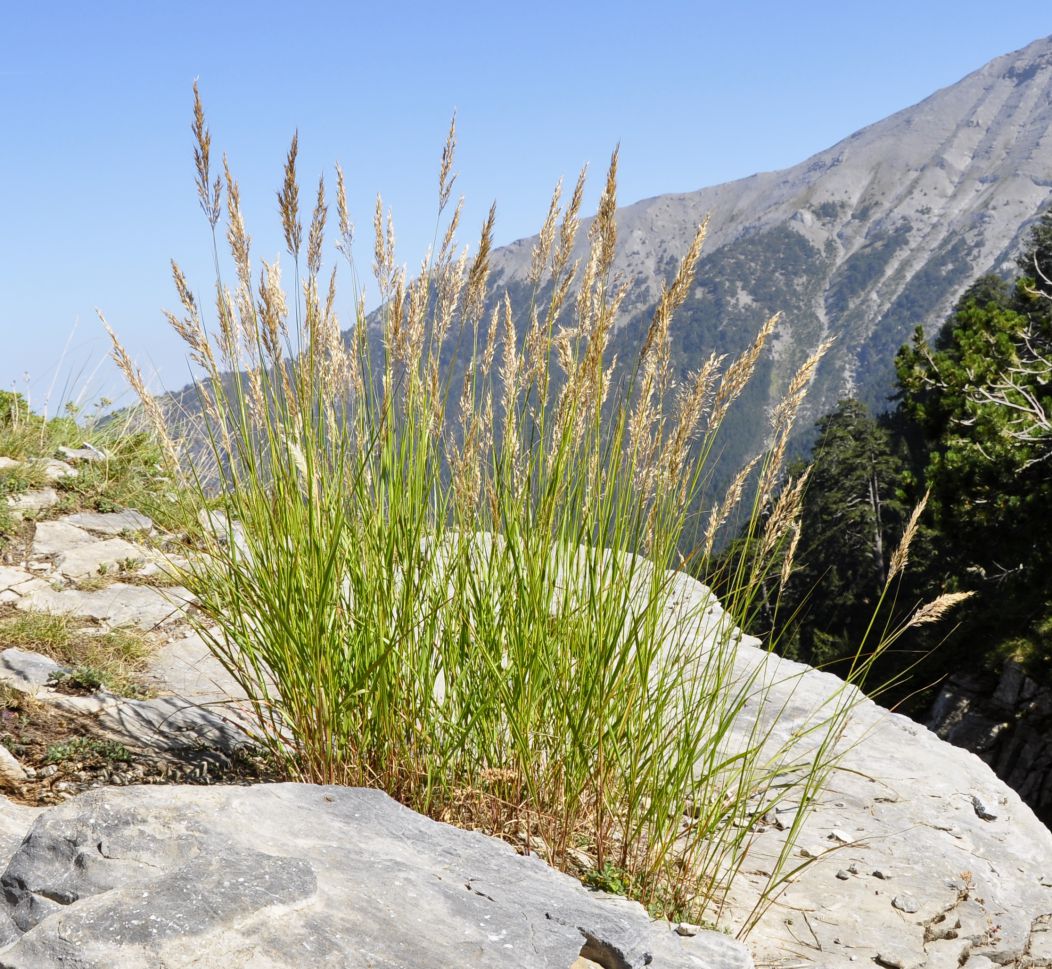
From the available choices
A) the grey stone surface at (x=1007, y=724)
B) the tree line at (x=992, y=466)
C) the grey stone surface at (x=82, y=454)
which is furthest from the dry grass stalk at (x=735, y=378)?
the grey stone surface at (x=1007, y=724)

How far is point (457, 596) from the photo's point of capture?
2.98 m

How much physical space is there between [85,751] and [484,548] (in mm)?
1514

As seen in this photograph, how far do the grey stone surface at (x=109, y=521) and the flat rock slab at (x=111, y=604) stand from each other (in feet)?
3.08

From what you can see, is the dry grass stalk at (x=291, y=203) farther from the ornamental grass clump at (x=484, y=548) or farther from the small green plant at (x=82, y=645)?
the small green plant at (x=82, y=645)

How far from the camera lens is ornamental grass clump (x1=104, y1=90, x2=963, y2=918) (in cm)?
289

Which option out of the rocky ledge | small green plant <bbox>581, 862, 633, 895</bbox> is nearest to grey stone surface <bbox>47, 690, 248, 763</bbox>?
the rocky ledge

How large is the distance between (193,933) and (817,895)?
2597mm

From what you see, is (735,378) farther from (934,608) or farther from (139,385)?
(139,385)

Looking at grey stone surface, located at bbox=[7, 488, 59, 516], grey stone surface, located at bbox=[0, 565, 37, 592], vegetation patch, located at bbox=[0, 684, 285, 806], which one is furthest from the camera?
grey stone surface, located at bbox=[7, 488, 59, 516]

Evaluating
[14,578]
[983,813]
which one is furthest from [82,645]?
[983,813]

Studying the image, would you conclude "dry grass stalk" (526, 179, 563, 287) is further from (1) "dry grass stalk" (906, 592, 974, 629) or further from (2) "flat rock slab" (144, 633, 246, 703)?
(2) "flat rock slab" (144, 633, 246, 703)

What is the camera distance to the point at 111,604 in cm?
492

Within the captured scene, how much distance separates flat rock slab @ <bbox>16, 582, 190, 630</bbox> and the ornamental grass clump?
1780mm

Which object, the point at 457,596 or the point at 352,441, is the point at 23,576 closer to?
the point at 352,441
